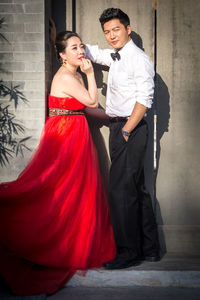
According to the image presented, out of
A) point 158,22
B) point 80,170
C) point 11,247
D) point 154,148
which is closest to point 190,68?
point 158,22

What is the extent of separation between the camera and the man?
386 centimetres

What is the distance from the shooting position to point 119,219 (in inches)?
154

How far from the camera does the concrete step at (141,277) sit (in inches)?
140

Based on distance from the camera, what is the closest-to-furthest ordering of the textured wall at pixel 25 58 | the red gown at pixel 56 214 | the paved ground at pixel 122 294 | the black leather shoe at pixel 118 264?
the paved ground at pixel 122 294, the red gown at pixel 56 214, the black leather shoe at pixel 118 264, the textured wall at pixel 25 58

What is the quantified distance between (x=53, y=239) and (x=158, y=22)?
8.79 ft

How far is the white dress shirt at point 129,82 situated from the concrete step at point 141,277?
5.02 feet

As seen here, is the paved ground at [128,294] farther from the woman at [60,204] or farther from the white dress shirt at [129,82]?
the white dress shirt at [129,82]

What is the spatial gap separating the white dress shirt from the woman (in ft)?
0.70

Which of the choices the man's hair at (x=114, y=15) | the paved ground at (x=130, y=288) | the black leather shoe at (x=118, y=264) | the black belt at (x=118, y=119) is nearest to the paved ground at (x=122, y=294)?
the paved ground at (x=130, y=288)

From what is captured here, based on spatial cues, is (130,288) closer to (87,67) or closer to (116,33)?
(87,67)

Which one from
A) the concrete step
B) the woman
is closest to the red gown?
the woman

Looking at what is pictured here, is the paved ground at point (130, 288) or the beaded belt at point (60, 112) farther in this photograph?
the beaded belt at point (60, 112)

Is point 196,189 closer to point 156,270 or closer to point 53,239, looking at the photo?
point 156,270

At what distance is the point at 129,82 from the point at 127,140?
1.90 ft
